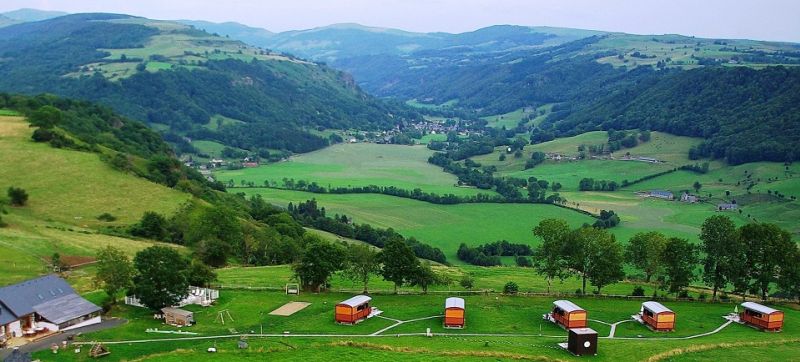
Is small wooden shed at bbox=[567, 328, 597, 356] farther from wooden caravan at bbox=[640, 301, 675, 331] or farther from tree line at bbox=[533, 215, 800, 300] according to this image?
tree line at bbox=[533, 215, 800, 300]

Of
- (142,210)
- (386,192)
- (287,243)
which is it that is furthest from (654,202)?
(142,210)

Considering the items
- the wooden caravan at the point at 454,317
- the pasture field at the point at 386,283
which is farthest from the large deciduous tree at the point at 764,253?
the wooden caravan at the point at 454,317

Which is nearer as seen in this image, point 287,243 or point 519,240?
point 287,243

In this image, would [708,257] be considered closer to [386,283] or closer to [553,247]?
[553,247]

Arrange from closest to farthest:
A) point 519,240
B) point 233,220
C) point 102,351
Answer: point 102,351
point 233,220
point 519,240

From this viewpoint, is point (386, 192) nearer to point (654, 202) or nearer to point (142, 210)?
point (654, 202)

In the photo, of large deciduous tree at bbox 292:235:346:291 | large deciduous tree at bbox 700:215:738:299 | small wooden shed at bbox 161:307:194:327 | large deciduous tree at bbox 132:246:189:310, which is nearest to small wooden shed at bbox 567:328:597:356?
large deciduous tree at bbox 700:215:738:299

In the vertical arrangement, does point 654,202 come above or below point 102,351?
below
